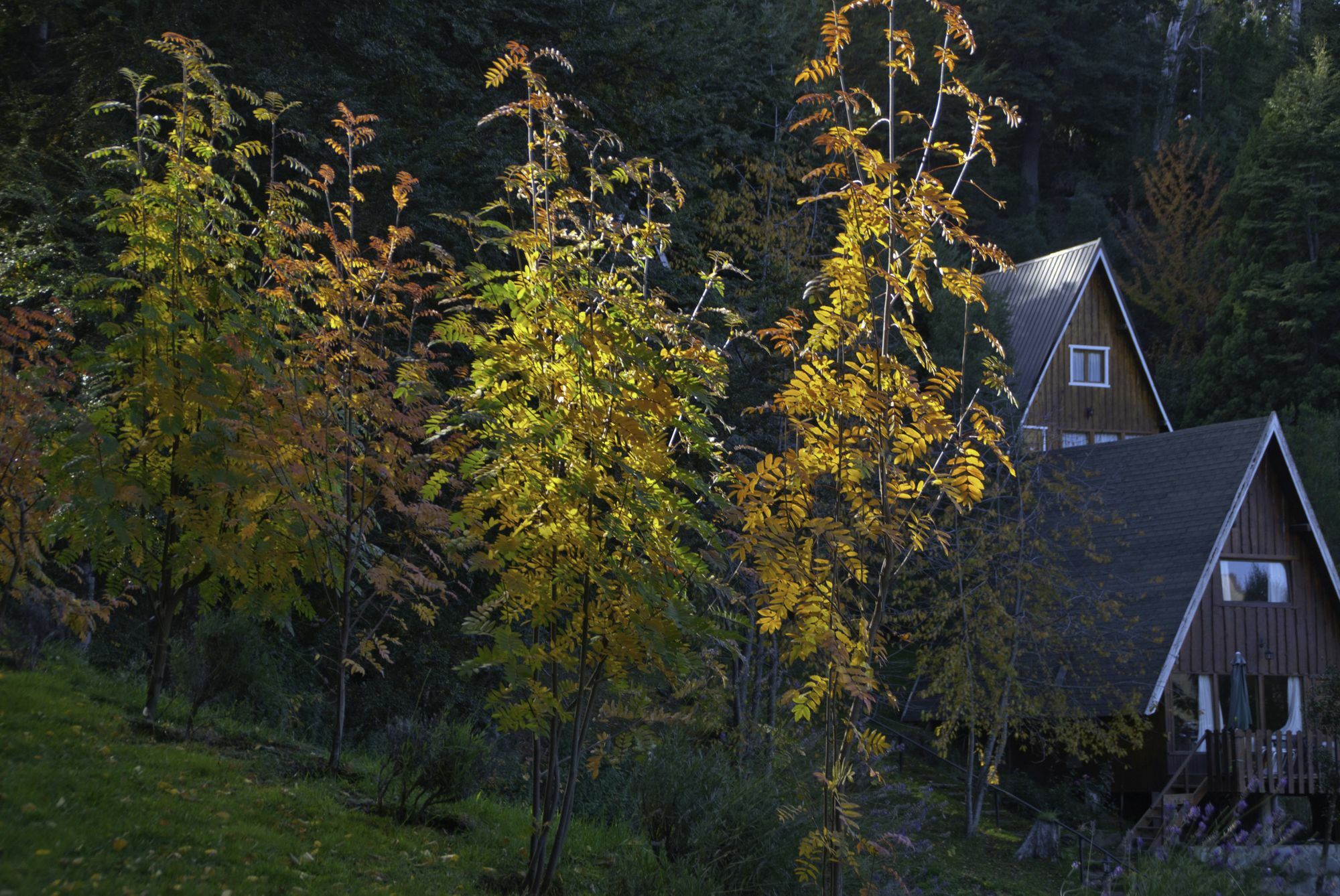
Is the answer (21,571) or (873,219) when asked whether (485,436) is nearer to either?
(873,219)

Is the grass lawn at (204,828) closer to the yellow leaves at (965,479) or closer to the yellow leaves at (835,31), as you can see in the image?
the yellow leaves at (965,479)

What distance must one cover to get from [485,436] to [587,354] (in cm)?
69

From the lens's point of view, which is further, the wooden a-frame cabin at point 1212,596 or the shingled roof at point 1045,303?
the shingled roof at point 1045,303

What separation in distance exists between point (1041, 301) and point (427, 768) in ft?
82.6

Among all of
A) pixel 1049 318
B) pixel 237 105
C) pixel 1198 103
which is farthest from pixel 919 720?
pixel 1198 103

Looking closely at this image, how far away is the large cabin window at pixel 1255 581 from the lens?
2025cm

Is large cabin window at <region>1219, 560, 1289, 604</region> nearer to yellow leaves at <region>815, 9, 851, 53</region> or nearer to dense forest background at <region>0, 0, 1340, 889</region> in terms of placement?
dense forest background at <region>0, 0, 1340, 889</region>

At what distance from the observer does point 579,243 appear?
263 inches

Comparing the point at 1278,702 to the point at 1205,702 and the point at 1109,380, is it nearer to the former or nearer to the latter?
the point at 1205,702

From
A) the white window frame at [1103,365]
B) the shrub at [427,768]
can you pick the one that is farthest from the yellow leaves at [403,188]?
the white window frame at [1103,365]

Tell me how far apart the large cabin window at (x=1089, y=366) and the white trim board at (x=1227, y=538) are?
8980 millimetres

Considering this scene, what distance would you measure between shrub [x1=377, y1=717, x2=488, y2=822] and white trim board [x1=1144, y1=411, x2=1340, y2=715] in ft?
44.3

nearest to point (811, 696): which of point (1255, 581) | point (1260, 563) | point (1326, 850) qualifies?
point (1326, 850)

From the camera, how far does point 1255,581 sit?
2044 cm
